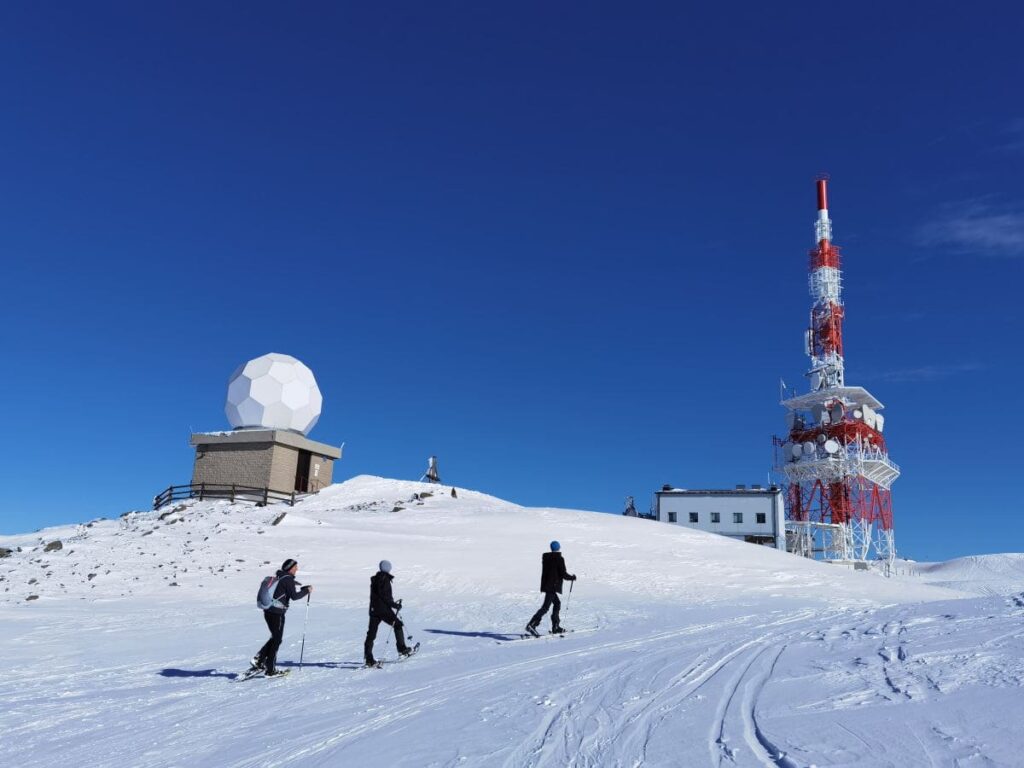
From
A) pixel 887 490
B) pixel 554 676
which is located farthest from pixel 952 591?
pixel 887 490

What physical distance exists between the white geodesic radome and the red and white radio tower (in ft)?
113

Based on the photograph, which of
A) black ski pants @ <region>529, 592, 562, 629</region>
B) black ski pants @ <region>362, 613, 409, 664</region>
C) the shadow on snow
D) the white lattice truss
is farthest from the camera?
the white lattice truss

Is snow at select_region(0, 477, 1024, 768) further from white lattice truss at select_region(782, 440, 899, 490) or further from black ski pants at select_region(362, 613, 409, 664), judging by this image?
white lattice truss at select_region(782, 440, 899, 490)

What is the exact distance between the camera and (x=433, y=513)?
103 feet

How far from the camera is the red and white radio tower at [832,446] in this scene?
57344 mm

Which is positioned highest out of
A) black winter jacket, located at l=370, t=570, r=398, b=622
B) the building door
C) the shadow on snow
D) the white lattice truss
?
the white lattice truss

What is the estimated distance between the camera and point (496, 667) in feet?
→ 33.5

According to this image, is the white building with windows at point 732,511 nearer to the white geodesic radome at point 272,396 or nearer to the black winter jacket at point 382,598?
the white geodesic radome at point 272,396

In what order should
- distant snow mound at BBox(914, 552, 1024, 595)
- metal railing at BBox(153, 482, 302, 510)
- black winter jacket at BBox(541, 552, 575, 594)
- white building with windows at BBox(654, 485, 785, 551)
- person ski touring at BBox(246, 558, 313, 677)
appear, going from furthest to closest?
white building with windows at BBox(654, 485, 785, 551) → distant snow mound at BBox(914, 552, 1024, 595) → metal railing at BBox(153, 482, 302, 510) → black winter jacket at BBox(541, 552, 575, 594) → person ski touring at BBox(246, 558, 313, 677)

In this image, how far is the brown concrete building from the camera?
36.8 m

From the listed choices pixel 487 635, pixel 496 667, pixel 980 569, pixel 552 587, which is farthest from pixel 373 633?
pixel 980 569

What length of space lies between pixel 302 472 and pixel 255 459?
2.81 meters

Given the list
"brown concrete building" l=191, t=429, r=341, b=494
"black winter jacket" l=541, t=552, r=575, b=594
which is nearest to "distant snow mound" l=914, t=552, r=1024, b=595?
"brown concrete building" l=191, t=429, r=341, b=494

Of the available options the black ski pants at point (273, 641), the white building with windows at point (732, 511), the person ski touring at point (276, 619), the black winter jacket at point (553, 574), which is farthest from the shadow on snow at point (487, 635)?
the white building with windows at point (732, 511)
